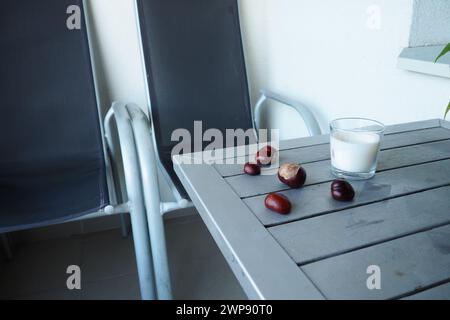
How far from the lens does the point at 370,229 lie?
49cm

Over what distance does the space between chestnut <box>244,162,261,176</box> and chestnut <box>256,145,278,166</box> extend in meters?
0.02

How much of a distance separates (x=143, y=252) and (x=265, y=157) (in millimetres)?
626

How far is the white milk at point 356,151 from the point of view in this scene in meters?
0.61

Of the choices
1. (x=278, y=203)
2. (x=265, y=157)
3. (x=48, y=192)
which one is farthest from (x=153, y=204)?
(x=278, y=203)

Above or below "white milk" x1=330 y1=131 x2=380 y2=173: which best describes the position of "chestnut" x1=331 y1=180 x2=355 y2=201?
below

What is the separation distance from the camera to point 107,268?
1.49m

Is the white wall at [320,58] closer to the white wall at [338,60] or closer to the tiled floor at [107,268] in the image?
the white wall at [338,60]

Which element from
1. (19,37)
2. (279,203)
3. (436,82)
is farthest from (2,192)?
(436,82)

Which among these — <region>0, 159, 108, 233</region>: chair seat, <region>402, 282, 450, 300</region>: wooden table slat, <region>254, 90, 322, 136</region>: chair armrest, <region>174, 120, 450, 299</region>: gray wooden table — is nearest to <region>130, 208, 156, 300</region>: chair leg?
<region>0, 159, 108, 233</region>: chair seat

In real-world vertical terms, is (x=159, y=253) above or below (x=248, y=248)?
below

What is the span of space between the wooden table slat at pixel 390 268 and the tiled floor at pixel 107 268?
0.98m

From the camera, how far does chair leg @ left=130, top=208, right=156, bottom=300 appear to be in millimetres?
1118

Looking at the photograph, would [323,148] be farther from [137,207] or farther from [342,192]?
[137,207]

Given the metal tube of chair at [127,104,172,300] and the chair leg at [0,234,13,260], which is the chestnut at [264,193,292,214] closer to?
the metal tube of chair at [127,104,172,300]
